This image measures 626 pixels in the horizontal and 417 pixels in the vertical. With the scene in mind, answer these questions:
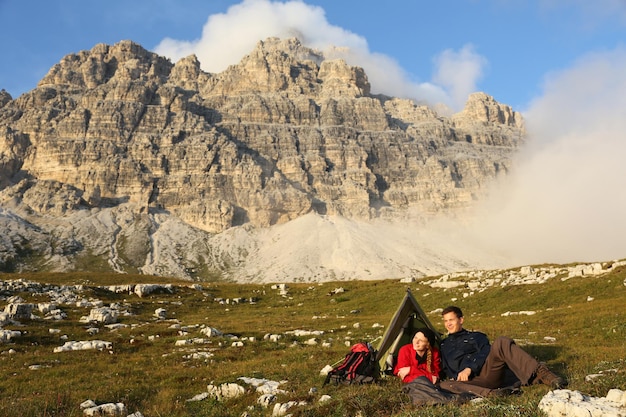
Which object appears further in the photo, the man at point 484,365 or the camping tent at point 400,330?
the camping tent at point 400,330

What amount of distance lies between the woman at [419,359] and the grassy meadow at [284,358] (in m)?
0.51

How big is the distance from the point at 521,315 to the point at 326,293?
3723 cm

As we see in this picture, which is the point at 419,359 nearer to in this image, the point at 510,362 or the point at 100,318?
the point at 510,362

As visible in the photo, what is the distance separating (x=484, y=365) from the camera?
40.2ft

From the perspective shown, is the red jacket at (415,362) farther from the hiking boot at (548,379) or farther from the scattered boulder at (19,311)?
the scattered boulder at (19,311)

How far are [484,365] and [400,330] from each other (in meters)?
4.50

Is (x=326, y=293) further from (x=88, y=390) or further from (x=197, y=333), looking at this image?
(x=88, y=390)

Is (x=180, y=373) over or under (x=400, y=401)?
under

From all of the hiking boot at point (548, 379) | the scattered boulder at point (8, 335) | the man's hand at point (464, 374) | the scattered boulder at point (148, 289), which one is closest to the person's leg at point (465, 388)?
the man's hand at point (464, 374)

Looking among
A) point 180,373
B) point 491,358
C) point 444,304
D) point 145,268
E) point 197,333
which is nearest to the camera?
point 491,358

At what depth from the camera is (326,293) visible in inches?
2653

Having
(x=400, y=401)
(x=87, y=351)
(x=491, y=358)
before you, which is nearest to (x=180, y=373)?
(x=87, y=351)

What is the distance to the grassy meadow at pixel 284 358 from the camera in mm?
11758

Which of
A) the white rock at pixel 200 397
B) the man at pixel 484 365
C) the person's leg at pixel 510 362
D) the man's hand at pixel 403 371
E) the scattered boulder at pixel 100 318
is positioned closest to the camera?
the man at pixel 484 365
